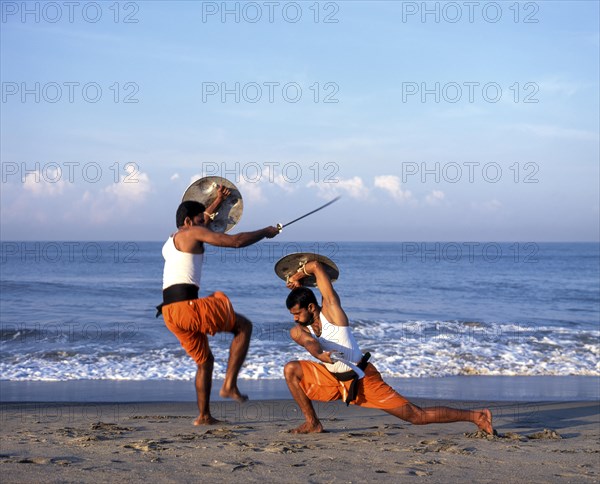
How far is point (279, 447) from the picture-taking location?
6.36 metres

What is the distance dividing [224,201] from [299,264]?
78 cm

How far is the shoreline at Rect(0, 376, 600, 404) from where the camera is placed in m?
9.95

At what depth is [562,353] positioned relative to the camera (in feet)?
48.2

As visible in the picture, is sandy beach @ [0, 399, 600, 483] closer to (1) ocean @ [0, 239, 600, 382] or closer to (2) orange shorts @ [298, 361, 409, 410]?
(2) orange shorts @ [298, 361, 409, 410]

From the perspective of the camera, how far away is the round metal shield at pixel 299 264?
6383 mm

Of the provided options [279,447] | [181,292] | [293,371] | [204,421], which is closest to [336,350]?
[293,371]

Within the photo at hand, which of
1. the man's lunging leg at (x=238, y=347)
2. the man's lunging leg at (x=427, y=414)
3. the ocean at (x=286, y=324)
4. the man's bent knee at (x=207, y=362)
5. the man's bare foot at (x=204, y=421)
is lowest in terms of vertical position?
the ocean at (x=286, y=324)

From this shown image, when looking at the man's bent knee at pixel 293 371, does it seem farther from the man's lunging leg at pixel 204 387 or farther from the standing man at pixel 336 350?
the man's lunging leg at pixel 204 387

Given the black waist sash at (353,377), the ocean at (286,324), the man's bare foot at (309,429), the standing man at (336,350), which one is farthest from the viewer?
the ocean at (286,324)

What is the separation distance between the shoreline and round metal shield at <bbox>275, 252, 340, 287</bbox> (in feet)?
11.3

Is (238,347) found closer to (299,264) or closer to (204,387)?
(299,264)

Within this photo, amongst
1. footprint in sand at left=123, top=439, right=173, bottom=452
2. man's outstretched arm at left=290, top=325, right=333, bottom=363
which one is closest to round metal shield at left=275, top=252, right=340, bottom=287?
man's outstretched arm at left=290, top=325, right=333, bottom=363

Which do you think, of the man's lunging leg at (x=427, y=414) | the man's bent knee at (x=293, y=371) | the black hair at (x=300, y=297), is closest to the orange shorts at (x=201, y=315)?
the black hair at (x=300, y=297)

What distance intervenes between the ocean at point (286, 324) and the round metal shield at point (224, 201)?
18.9 feet
